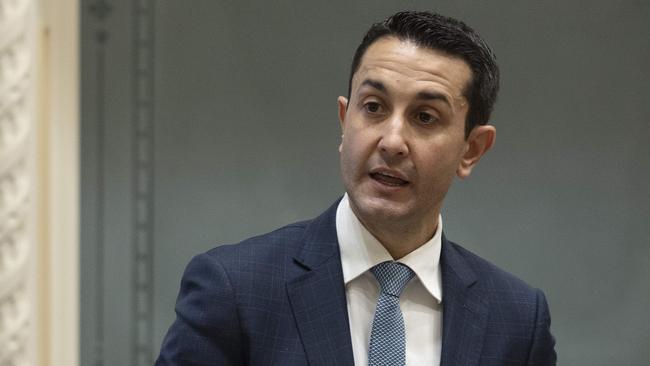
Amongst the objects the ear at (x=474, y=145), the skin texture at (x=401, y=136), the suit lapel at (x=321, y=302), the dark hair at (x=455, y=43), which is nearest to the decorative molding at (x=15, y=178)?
the suit lapel at (x=321, y=302)

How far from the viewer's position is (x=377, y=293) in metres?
1.99

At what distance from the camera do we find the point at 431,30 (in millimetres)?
1983

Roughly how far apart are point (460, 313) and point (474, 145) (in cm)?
36

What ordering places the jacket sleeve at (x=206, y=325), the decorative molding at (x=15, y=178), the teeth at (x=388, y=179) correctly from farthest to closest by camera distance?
1. the teeth at (x=388, y=179)
2. the jacket sleeve at (x=206, y=325)
3. the decorative molding at (x=15, y=178)

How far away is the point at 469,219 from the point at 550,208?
347 millimetres

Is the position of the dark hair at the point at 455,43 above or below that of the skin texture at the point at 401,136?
above

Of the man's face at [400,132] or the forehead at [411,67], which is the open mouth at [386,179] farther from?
the forehead at [411,67]

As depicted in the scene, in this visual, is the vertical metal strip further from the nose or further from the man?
the nose

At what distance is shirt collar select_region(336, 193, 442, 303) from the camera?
78.0 inches

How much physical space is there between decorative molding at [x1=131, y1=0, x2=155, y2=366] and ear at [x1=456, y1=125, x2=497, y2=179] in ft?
7.69

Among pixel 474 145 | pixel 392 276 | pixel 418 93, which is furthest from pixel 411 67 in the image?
pixel 392 276

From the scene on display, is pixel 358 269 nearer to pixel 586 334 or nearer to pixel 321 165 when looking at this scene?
pixel 321 165

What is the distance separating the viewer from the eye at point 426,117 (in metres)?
1.95

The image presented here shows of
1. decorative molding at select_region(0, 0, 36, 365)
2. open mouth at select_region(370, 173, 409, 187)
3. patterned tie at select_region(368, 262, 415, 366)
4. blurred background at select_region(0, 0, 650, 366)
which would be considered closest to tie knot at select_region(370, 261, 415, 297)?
patterned tie at select_region(368, 262, 415, 366)
